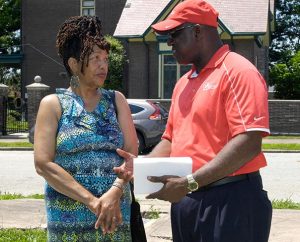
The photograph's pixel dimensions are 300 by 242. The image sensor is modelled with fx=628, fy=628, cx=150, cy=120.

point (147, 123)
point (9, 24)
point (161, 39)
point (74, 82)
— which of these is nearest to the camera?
point (74, 82)

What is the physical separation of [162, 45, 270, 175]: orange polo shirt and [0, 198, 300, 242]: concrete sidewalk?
337cm

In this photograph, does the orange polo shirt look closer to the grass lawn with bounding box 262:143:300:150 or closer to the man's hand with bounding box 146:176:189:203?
the man's hand with bounding box 146:176:189:203

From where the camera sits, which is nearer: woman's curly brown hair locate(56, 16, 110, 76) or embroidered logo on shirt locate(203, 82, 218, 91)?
embroidered logo on shirt locate(203, 82, 218, 91)

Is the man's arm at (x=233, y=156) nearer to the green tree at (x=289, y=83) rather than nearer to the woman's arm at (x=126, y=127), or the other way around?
the woman's arm at (x=126, y=127)

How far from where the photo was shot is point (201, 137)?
316 centimetres

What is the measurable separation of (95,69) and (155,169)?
727mm

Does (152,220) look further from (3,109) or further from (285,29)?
(285,29)

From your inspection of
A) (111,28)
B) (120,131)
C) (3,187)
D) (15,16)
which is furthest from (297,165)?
(15,16)

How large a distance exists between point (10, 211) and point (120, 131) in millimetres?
4997

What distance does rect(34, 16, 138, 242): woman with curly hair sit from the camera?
330 centimetres

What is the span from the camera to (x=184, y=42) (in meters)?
3.19

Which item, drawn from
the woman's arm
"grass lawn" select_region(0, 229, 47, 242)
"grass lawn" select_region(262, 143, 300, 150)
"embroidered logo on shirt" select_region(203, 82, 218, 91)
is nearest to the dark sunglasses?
"embroidered logo on shirt" select_region(203, 82, 218, 91)

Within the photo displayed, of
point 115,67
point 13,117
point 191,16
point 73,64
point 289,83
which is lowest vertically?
point 13,117

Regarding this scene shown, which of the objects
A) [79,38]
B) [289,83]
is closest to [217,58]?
[79,38]
